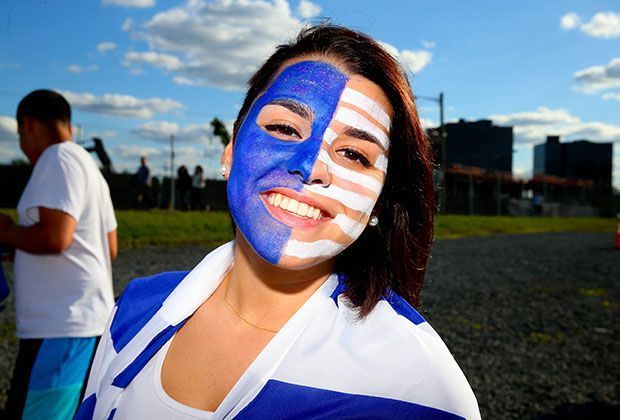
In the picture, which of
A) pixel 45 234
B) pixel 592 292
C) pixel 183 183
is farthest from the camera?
pixel 183 183

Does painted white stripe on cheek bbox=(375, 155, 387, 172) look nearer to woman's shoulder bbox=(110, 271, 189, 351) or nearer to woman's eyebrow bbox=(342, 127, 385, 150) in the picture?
woman's eyebrow bbox=(342, 127, 385, 150)

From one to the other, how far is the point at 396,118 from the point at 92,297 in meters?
2.01

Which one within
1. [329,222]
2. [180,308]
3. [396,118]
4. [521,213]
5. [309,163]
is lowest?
[521,213]

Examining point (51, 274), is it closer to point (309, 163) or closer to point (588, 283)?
point (309, 163)

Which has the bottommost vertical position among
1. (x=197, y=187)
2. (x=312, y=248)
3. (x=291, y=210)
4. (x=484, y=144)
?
(x=197, y=187)

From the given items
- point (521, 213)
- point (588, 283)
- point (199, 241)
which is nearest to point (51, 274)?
point (588, 283)

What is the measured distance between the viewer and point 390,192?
1.95 m

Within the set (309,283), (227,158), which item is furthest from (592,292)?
(227,158)

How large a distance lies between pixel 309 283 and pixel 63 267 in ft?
5.81

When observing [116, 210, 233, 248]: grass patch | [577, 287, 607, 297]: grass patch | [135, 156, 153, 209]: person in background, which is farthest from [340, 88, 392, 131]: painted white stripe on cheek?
[135, 156, 153, 209]: person in background

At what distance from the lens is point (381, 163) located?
1.84 m

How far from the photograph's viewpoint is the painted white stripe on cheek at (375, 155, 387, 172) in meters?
1.82

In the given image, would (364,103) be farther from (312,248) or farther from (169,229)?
(169,229)

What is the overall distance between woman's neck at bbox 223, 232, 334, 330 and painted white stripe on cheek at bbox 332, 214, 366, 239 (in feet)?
0.49
